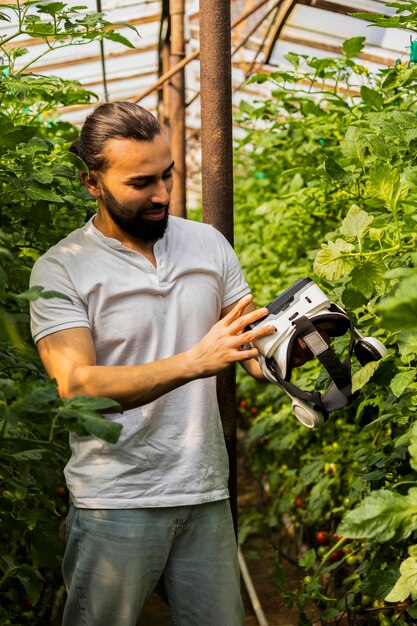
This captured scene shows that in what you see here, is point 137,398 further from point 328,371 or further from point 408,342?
point 408,342

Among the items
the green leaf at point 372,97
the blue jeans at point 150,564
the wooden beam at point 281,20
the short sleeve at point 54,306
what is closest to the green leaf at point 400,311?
the short sleeve at point 54,306

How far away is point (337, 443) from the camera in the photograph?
4.12 meters

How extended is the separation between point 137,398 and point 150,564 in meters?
0.46

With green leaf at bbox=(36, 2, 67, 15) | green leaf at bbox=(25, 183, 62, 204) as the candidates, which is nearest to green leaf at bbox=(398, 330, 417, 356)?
green leaf at bbox=(25, 183, 62, 204)

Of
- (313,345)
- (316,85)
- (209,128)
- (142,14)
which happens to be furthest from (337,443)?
(142,14)

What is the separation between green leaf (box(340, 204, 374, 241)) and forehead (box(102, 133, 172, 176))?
1.62 feet

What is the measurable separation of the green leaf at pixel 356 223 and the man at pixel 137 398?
269 mm

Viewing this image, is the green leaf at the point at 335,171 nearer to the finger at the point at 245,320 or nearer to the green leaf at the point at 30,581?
the finger at the point at 245,320

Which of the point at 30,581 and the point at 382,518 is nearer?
the point at 382,518

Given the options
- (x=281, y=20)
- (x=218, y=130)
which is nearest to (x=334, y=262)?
(x=218, y=130)

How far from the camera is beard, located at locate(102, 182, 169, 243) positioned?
2445 millimetres

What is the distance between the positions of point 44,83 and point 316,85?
4119 millimetres

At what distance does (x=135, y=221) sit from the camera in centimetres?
245

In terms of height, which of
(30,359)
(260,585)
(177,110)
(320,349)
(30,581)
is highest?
(320,349)
